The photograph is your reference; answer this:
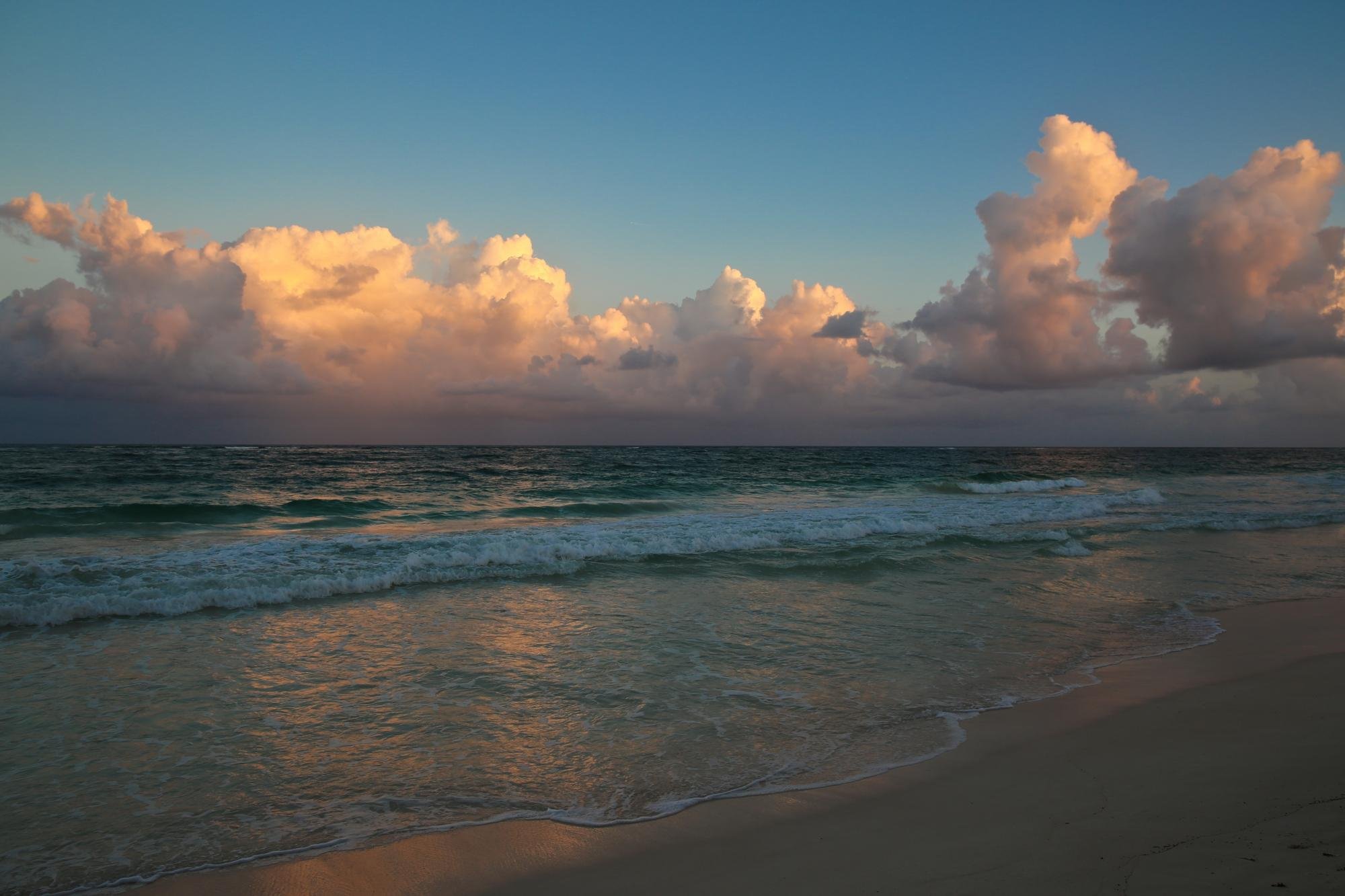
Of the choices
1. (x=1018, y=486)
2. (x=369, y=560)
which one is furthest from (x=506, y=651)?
(x=1018, y=486)

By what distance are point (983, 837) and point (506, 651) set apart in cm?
616

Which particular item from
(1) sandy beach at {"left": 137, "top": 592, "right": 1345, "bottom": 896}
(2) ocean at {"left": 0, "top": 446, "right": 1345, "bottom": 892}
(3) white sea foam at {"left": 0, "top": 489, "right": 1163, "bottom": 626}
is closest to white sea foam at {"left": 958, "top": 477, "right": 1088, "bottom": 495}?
(3) white sea foam at {"left": 0, "top": 489, "right": 1163, "bottom": 626}

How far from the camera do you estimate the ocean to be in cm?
523

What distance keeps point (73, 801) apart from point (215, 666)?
328 cm

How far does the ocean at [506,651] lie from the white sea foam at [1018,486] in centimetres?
1389

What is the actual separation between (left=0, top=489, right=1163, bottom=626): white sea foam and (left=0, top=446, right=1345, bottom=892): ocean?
80mm

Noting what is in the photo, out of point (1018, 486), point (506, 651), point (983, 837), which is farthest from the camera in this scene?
point (1018, 486)

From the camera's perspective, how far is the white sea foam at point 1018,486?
37.1m

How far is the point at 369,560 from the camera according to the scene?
14445mm

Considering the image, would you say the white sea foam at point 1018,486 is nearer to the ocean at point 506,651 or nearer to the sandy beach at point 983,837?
the ocean at point 506,651

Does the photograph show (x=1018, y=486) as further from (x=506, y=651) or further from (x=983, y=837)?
(x=983, y=837)

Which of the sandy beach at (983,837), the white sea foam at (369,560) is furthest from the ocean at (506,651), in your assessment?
the sandy beach at (983,837)

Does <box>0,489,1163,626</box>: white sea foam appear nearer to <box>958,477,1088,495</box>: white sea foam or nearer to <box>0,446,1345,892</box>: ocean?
<box>0,446,1345,892</box>: ocean

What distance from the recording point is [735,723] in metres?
6.63
